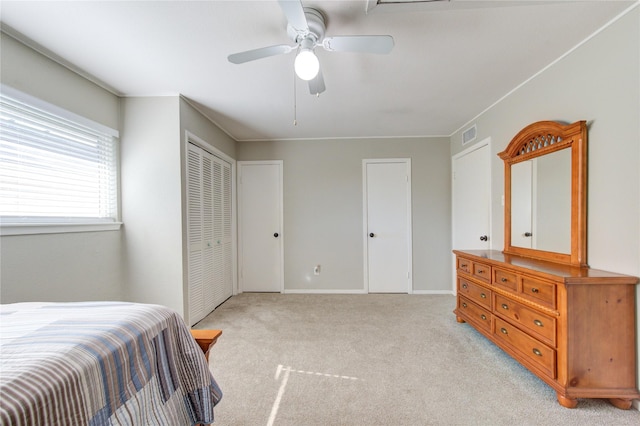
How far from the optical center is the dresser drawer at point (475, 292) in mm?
2398

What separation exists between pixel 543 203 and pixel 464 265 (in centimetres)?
90

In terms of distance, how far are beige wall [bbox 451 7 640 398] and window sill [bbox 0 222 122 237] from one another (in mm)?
3797

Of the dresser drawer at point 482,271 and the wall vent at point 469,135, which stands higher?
the wall vent at point 469,135

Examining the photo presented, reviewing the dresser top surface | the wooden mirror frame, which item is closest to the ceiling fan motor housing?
the wooden mirror frame

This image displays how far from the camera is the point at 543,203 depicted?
2.24 meters

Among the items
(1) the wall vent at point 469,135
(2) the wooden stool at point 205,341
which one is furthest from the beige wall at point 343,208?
(2) the wooden stool at point 205,341

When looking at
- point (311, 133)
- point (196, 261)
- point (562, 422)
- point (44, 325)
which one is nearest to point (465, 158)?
point (311, 133)

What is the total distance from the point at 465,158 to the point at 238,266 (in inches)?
143

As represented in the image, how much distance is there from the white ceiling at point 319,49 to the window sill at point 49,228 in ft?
4.07

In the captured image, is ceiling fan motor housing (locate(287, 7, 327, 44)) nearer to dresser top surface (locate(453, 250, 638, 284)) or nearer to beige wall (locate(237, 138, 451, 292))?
dresser top surface (locate(453, 250, 638, 284))

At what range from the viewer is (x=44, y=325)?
100 cm

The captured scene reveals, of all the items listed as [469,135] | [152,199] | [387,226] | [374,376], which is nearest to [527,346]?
[374,376]

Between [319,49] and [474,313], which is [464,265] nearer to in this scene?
[474,313]

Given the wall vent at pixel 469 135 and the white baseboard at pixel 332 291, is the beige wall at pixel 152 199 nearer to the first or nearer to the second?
the white baseboard at pixel 332 291
